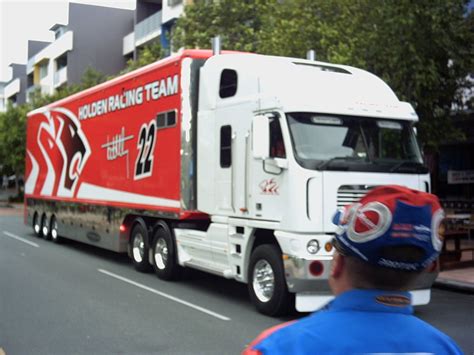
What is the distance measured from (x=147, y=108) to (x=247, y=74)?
10.7 ft

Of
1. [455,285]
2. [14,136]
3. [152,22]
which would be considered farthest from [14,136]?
[455,285]

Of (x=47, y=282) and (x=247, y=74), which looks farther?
(x=47, y=282)

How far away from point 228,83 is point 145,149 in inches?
111

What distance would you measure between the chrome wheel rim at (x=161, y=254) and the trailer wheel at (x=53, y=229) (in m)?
7.13

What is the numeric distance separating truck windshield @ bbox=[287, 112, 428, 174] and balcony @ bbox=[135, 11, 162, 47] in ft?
95.9

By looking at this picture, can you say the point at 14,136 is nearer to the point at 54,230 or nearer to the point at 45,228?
the point at 45,228

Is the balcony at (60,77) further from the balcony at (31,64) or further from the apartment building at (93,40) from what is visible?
the balcony at (31,64)

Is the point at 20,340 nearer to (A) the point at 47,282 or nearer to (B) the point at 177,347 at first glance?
(B) the point at 177,347

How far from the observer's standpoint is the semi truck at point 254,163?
7895 mm

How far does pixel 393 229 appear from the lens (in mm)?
1590

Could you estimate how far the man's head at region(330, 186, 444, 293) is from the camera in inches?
62.8

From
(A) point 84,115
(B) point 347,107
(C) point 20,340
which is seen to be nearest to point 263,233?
(B) point 347,107

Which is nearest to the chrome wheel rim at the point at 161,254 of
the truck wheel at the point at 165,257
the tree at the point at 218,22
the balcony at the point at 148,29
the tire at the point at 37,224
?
the truck wheel at the point at 165,257

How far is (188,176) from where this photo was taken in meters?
10.3
